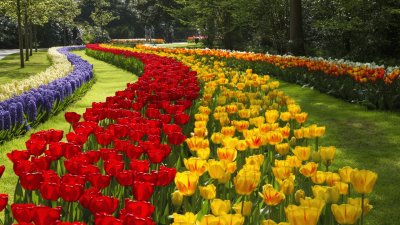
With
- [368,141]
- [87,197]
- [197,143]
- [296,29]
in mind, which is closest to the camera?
[87,197]

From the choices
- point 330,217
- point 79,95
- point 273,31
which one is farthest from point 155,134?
point 273,31

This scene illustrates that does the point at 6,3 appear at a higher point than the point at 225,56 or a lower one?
higher

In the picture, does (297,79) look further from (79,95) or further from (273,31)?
(273,31)

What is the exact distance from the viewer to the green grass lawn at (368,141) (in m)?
4.50

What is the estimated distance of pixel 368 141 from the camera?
6.80 metres

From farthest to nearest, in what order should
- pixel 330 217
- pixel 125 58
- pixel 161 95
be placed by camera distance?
pixel 125 58
pixel 161 95
pixel 330 217

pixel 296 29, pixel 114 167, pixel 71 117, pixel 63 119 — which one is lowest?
pixel 63 119

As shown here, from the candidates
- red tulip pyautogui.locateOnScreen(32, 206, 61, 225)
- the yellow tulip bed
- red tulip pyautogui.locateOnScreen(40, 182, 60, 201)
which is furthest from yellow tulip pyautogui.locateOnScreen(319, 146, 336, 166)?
red tulip pyautogui.locateOnScreen(32, 206, 61, 225)

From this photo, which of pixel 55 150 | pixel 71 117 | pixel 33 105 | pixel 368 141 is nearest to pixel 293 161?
pixel 55 150

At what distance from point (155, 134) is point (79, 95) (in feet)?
29.0

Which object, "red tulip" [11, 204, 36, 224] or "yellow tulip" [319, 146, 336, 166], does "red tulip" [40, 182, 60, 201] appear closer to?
"red tulip" [11, 204, 36, 224]

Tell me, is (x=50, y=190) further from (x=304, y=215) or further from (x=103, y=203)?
(x=304, y=215)

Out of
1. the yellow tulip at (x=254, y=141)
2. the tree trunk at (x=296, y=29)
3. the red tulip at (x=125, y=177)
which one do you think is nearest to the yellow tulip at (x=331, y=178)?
the yellow tulip at (x=254, y=141)

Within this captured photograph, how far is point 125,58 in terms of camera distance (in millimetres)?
21750
